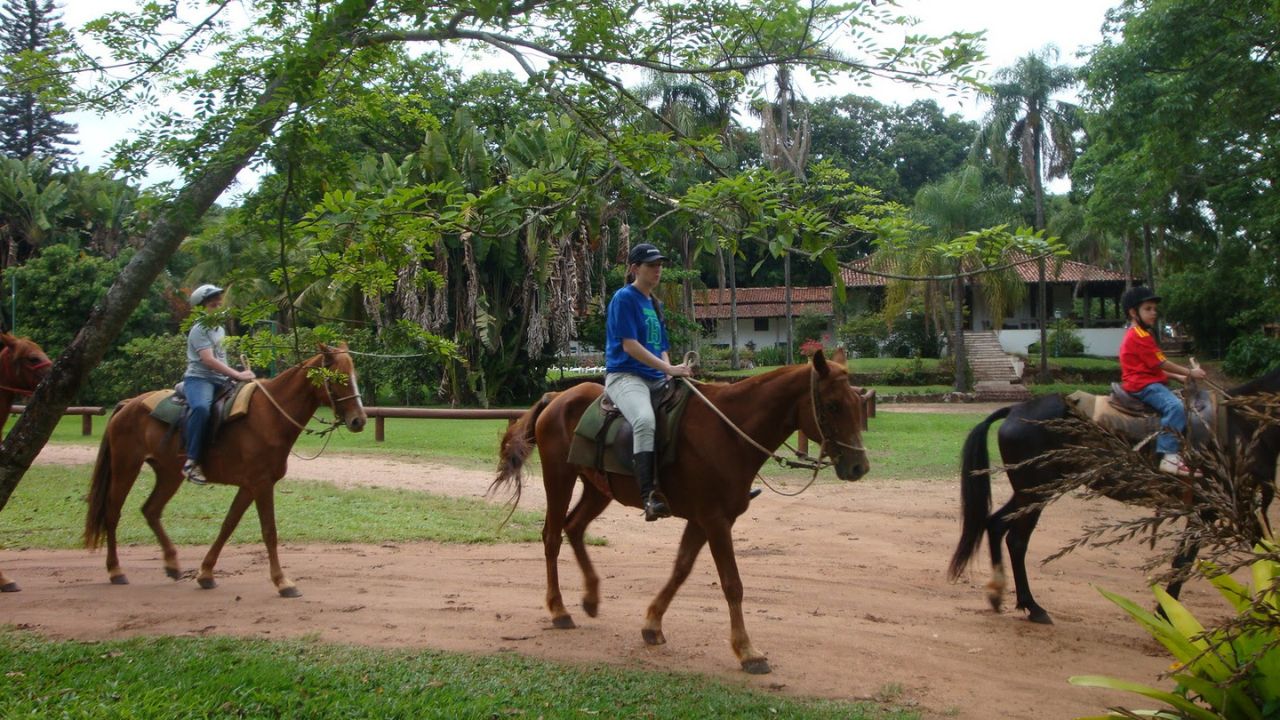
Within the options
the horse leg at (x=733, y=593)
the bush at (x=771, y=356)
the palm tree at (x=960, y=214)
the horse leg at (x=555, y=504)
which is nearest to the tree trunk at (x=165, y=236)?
the horse leg at (x=555, y=504)

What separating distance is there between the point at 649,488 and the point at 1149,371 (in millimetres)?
4807

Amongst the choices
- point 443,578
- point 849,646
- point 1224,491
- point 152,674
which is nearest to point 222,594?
point 443,578

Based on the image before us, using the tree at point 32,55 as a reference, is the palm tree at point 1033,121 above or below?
above

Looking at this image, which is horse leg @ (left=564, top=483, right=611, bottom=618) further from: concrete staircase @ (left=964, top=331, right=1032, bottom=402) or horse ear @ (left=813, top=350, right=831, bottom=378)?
concrete staircase @ (left=964, top=331, right=1032, bottom=402)

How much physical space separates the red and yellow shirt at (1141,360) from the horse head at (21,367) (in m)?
9.73

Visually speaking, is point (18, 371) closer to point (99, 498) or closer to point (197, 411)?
point (99, 498)

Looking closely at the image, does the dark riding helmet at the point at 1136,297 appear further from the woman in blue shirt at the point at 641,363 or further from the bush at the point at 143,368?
the bush at the point at 143,368

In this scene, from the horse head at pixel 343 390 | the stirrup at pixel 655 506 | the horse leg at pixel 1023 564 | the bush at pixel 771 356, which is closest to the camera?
the stirrup at pixel 655 506

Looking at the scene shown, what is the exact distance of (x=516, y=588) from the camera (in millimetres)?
7949

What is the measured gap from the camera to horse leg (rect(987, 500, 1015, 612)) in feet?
24.4

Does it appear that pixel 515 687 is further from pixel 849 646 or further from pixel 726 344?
pixel 726 344

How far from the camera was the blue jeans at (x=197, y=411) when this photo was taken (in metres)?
8.16

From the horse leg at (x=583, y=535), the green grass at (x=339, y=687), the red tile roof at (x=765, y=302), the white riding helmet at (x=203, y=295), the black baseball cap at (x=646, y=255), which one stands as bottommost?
the green grass at (x=339, y=687)

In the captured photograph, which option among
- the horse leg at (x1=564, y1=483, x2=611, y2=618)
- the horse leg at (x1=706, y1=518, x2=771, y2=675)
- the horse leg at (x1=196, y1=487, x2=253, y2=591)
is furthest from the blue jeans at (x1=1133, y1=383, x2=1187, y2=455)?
the horse leg at (x1=196, y1=487, x2=253, y2=591)
